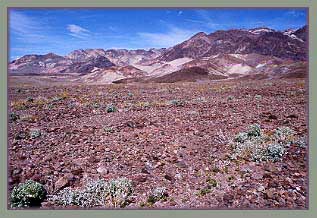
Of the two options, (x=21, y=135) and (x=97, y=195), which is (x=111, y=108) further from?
(x=97, y=195)

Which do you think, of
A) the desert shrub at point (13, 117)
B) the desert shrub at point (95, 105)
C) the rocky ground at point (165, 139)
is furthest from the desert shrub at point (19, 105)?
the desert shrub at point (95, 105)

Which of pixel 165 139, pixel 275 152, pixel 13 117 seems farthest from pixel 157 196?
pixel 13 117

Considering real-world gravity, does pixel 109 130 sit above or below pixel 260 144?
above

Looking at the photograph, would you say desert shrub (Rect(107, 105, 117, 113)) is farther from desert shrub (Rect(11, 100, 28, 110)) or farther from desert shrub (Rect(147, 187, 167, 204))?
desert shrub (Rect(147, 187, 167, 204))

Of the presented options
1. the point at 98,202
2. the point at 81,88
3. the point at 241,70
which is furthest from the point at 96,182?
the point at 241,70

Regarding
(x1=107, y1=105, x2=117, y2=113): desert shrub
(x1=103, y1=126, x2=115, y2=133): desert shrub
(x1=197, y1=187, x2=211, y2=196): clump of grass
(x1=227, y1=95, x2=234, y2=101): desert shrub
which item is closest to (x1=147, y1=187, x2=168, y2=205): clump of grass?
(x1=197, y1=187, x2=211, y2=196): clump of grass

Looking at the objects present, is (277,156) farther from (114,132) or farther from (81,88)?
(81,88)
